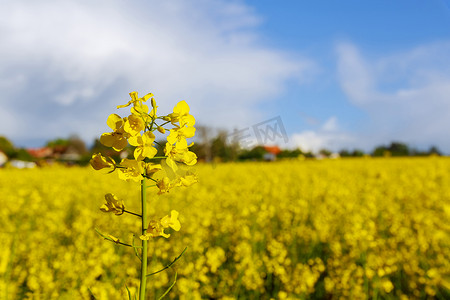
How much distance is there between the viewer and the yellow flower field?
2.94 metres

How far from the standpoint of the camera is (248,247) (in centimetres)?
326

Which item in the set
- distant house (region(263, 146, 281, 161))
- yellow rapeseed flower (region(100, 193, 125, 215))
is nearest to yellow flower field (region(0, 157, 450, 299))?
yellow rapeseed flower (region(100, 193, 125, 215))

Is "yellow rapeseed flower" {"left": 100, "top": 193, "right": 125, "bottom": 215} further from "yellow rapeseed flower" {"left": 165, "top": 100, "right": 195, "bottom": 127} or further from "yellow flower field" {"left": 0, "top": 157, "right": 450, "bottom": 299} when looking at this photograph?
"yellow flower field" {"left": 0, "top": 157, "right": 450, "bottom": 299}

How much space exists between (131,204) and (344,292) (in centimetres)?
323

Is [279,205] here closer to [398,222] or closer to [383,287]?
[398,222]

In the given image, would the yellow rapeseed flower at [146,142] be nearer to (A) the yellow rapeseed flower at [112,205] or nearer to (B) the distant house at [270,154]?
(A) the yellow rapeseed flower at [112,205]

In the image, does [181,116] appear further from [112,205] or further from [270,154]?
[270,154]

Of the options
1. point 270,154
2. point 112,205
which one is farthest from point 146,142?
point 270,154

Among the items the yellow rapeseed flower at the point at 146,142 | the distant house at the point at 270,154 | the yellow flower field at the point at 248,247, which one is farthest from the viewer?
the distant house at the point at 270,154

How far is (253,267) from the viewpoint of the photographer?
9.86 ft

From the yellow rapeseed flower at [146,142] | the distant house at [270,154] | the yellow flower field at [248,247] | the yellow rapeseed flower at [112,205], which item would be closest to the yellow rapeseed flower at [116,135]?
the yellow rapeseed flower at [146,142]

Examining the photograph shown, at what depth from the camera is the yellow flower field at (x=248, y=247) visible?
294cm

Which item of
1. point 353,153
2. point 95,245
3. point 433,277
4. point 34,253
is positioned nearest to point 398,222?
point 433,277

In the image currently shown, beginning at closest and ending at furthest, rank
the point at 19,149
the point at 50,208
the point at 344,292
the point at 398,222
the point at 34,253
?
the point at 344,292
the point at 34,253
the point at 398,222
the point at 50,208
the point at 19,149
